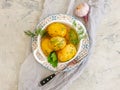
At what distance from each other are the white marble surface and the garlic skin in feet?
0.20

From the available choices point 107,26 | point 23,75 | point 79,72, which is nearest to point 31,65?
point 23,75

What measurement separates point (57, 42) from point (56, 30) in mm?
38

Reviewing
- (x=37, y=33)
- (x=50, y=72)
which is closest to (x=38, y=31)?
(x=37, y=33)

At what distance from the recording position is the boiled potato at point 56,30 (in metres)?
0.96

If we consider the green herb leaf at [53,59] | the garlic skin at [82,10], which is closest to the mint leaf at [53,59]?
the green herb leaf at [53,59]

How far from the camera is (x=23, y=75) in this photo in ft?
3.23

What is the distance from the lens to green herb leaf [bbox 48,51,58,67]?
37.6 inches

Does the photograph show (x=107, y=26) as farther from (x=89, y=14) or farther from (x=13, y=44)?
(x=13, y=44)

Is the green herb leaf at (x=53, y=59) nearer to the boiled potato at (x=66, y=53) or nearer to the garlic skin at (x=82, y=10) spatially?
the boiled potato at (x=66, y=53)

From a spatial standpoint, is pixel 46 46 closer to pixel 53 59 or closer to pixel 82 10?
pixel 53 59

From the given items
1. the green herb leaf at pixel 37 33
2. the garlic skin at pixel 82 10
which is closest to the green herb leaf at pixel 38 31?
the green herb leaf at pixel 37 33

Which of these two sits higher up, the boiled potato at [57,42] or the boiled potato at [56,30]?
the boiled potato at [56,30]

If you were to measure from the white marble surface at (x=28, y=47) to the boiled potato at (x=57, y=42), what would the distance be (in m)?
0.09

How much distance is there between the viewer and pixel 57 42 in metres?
0.94
